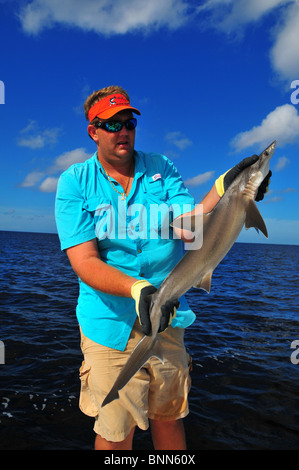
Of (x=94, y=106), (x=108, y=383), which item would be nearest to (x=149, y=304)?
(x=108, y=383)

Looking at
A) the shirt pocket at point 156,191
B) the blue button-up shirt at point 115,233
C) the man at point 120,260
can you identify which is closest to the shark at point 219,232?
the man at point 120,260

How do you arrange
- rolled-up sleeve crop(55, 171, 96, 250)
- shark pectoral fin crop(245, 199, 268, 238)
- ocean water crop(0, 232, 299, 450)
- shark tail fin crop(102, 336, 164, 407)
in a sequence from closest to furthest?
shark pectoral fin crop(245, 199, 268, 238) < shark tail fin crop(102, 336, 164, 407) < rolled-up sleeve crop(55, 171, 96, 250) < ocean water crop(0, 232, 299, 450)

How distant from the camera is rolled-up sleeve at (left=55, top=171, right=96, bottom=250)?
3.79m

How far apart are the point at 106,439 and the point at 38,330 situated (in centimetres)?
772

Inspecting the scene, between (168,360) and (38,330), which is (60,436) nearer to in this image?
(168,360)

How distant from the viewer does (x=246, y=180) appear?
3.17m

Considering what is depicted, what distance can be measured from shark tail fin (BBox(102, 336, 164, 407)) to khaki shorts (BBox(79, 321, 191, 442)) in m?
0.52

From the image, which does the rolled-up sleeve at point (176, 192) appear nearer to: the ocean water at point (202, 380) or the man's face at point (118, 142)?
the man's face at point (118, 142)

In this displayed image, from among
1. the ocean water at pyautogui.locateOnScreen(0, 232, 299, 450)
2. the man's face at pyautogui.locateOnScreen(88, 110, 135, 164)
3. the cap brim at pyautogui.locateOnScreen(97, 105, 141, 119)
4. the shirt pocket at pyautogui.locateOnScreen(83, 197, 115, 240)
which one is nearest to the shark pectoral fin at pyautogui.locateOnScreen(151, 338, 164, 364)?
the shirt pocket at pyautogui.locateOnScreen(83, 197, 115, 240)

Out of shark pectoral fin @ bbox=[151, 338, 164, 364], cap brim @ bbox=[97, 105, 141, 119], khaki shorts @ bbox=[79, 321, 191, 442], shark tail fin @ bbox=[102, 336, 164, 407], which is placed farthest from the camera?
cap brim @ bbox=[97, 105, 141, 119]

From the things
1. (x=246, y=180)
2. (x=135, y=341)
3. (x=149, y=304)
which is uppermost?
(x=246, y=180)

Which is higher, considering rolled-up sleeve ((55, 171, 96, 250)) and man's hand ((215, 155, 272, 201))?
man's hand ((215, 155, 272, 201))

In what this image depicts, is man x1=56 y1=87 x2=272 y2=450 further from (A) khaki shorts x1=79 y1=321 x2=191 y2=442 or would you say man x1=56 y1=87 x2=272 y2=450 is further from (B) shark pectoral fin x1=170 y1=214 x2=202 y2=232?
(B) shark pectoral fin x1=170 y1=214 x2=202 y2=232

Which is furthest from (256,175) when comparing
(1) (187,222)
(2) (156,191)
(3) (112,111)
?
(3) (112,111)
